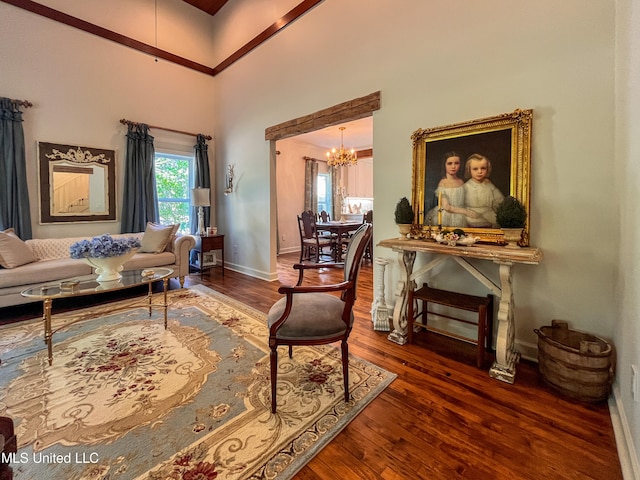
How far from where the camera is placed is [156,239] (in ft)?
13.1

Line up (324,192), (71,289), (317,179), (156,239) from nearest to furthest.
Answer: (71,289) → (156,239) → (317,179) → (324,192)

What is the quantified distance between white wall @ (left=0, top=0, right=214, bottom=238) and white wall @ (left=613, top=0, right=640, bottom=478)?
18.4 feet

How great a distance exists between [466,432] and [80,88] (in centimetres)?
595

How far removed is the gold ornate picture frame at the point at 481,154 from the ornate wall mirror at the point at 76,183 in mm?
4541

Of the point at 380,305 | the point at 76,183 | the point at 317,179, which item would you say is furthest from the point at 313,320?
the point at 317,179

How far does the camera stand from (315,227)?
5.54 metres

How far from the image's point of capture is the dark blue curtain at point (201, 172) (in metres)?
5.26

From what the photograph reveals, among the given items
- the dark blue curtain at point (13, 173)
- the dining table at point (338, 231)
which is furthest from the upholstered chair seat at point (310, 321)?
the dark blue curtain at point (13, 173)

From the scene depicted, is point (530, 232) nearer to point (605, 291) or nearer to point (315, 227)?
point (605, 291)

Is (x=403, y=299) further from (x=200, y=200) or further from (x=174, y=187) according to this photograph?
(x=174, y=187)

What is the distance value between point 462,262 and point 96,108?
212 inches

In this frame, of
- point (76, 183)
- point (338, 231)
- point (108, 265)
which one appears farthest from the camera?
point (338, 231)

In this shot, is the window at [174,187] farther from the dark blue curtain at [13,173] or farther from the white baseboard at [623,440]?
the white baseboard at [623,440]

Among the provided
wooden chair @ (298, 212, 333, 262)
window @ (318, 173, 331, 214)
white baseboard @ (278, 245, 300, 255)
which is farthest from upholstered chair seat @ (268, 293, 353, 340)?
window @ (318, 173, 331, 214)
